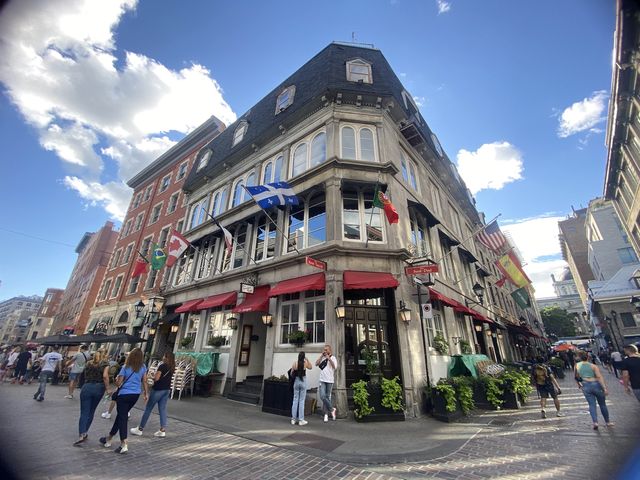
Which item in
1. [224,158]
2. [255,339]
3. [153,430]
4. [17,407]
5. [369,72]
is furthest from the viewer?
[224,158]

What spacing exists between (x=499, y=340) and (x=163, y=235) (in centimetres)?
3058

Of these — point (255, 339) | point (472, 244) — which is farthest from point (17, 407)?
point (472, 244)

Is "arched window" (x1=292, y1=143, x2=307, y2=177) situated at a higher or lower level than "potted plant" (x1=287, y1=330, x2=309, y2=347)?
higher

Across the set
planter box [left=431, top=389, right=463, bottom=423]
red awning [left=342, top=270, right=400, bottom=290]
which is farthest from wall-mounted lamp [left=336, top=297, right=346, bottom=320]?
planter box [left=431, top=389, right=463, bottom=423]

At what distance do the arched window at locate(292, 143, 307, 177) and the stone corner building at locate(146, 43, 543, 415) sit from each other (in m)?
0.08

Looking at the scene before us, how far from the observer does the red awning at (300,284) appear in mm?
10117

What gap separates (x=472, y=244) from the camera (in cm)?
2509

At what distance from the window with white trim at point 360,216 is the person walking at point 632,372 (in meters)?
7.64

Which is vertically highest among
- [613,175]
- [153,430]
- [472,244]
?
[613,175]

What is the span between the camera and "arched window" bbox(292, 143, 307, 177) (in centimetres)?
1449

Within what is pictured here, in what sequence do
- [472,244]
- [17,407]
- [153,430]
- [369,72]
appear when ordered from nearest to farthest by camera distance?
1. [153,430]
2. [17,407]
3. [369,72]
4. [472,244]

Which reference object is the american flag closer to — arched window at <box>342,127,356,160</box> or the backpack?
the backpack

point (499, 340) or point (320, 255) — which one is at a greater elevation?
point (320, 255)

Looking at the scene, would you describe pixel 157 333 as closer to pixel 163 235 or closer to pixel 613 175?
pixel 163 235
